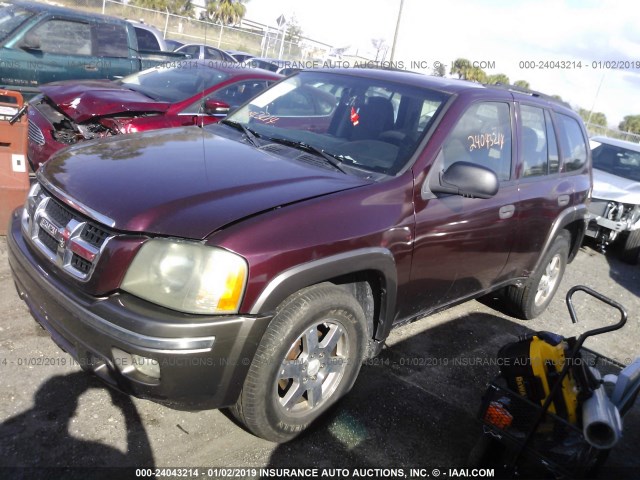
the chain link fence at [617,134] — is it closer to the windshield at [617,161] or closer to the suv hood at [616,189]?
the windshield at [617,161]

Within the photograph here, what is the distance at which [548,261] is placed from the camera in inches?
183

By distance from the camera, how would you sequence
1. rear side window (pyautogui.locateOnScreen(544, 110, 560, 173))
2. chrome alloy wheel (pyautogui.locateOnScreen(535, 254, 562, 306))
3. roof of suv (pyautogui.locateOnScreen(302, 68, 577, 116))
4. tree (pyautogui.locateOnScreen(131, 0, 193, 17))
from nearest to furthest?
roof of suv (pyautogui.locateOnScreen(302, 68, 577, 116)), rear side window (pyautogui.locateOnScreen(544, 110, 560, 173)), chrome alloy wheel (pyautogui.locateOnScreen(535, 254, 562, 306)), tree (pyautogui.locateOnScreen(131, 0, 193, 17))

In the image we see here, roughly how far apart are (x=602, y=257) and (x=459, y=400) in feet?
18.6

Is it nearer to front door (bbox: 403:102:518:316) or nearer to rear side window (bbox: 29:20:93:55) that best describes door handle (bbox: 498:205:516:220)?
front door (bbox: 403:102:518:316)

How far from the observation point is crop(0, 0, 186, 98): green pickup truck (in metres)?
7.64

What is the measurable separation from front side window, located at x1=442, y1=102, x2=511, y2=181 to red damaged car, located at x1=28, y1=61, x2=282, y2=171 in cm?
264

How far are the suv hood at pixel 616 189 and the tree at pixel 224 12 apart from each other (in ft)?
117

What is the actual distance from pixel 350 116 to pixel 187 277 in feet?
5.89

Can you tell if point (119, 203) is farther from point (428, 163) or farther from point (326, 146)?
point (428, 163)

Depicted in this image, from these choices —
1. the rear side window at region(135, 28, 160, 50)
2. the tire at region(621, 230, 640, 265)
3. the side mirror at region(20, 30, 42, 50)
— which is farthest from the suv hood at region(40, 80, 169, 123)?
the tire at region(621, 230, 640, 265)

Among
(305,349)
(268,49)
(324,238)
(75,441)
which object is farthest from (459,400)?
(268,49)

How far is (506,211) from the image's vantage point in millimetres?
3689

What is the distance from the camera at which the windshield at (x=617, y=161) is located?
8578mm

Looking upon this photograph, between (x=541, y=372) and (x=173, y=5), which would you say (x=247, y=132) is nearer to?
(x=541, y=372)
